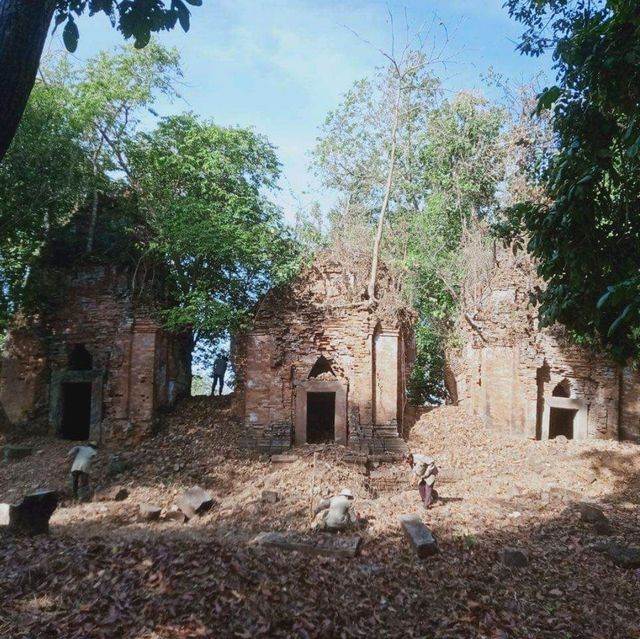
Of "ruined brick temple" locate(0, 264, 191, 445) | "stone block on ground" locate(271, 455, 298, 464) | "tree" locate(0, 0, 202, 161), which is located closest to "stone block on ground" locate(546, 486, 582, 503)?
"stone block on ground" locate(271, 455, 298, 464)

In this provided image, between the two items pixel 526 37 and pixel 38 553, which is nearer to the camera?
pixel 38 553

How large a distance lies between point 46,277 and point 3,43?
46.1 ft

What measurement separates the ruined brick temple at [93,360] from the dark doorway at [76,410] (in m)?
0.25

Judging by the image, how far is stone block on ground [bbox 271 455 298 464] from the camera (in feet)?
43.0

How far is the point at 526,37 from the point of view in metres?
8.22

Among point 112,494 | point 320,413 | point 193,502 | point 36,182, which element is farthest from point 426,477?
point 36,182

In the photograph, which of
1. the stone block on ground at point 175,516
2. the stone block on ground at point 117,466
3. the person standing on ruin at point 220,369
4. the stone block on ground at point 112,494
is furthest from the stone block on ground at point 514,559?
the person standing on ruin at point 220,369

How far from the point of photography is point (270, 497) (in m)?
11.0

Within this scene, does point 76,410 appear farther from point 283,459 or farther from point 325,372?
point 325,372

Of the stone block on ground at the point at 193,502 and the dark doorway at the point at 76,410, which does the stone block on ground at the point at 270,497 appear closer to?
the stone block on ground at the point at 193,502

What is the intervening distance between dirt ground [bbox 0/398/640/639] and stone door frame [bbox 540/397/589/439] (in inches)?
81.9

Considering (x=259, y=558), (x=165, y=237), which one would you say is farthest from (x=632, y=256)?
(x=165, y=237)

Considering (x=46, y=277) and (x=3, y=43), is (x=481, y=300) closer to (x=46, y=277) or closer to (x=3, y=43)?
(x=46, y=277)

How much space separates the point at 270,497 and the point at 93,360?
770cm
